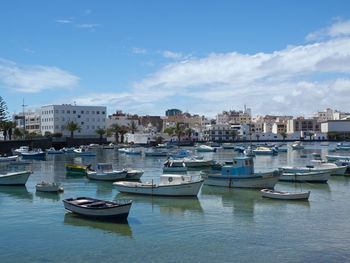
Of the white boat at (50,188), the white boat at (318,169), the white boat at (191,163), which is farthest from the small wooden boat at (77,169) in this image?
the white boat at (318,169)

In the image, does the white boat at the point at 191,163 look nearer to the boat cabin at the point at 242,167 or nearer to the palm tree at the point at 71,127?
the boat cabin at the point at 242,167

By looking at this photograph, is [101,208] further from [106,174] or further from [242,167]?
[106,174]

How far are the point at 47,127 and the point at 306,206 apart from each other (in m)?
130

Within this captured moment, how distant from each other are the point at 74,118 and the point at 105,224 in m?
124

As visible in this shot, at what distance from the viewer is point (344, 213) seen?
27078 mm

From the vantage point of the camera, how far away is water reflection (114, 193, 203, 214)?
28.5 meters

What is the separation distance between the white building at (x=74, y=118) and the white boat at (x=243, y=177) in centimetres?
10830

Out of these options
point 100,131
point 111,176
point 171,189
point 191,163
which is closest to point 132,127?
point 100,131

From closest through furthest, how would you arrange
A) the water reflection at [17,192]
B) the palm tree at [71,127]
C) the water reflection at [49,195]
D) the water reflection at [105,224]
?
the water reflection at [105,224]
the water reflection at [49,195]
the water reflection at [17,192]
the palm tree at [71,127]

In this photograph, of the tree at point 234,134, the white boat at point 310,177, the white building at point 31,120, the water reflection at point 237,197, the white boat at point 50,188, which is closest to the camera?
the water reflection at point 237,197

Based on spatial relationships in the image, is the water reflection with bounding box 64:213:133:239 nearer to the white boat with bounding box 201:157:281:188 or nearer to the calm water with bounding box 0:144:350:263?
the calm water with bounding box 0:144:350:263

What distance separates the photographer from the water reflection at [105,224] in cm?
2279

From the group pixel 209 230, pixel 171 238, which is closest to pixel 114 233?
pixel 171 238

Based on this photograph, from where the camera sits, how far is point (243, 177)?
3794 cm
